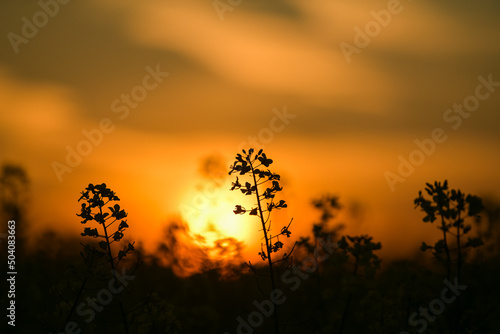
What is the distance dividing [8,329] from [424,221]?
1040 centimetres

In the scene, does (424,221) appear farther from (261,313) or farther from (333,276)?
(333,276)

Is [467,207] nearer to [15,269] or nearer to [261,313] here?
[261,313]

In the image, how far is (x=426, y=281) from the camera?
758 centimetres

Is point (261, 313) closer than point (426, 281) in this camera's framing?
No

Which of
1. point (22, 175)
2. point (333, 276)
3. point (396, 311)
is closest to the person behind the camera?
point (396, 311)

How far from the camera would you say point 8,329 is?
1350cm

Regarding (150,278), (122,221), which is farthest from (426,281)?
(150,278)

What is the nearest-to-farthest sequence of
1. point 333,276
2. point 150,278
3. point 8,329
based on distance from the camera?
point 333,276 → point 8,329 → point 150,278

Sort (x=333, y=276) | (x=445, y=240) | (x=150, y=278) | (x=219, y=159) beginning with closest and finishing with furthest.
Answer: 1. (x=445, y=240)
2. (x=333, y=276)
3. (x=219, y=159)
4. (x=150, y=278)

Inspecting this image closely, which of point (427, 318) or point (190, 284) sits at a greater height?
point (190, 284)

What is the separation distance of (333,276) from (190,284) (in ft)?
21.2

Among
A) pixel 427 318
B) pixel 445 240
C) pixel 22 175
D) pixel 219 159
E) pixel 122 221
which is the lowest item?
pixel 427 318

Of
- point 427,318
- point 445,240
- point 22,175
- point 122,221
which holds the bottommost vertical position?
point 427,318

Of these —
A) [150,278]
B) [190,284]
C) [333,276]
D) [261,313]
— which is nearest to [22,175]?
[150,278]
